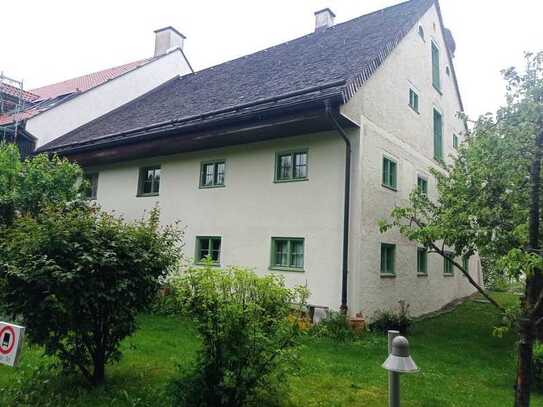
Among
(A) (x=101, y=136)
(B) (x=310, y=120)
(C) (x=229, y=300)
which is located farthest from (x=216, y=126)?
(C) (x=229, y=300)

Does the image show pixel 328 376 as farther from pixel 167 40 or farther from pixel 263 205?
pixel 167 40

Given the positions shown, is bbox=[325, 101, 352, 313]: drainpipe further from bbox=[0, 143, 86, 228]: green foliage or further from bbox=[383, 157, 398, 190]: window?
bbox=[0, 143, 86, 228]: green foliage

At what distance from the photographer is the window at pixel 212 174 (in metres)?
12.8

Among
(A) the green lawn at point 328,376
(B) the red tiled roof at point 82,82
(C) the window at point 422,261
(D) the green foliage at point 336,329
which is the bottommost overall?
(A) the green lawn at point 328,376

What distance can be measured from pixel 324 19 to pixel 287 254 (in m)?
11.1

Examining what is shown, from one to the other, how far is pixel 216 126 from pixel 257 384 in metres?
8.33

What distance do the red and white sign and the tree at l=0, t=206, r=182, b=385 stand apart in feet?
3.35

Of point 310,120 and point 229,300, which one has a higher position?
point 310,120

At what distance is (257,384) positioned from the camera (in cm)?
434

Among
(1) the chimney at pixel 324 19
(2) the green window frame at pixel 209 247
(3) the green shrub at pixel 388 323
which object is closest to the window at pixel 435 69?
(1) the chimney at pixel 324 19

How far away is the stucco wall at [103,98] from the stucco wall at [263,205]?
593 centimetres

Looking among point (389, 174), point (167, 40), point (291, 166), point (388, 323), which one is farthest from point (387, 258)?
point (167, 40)

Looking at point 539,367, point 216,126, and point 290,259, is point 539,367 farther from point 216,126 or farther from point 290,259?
point 216,126

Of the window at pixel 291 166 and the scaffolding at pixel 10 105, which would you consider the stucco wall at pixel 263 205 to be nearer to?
the window at pixel 291 166
